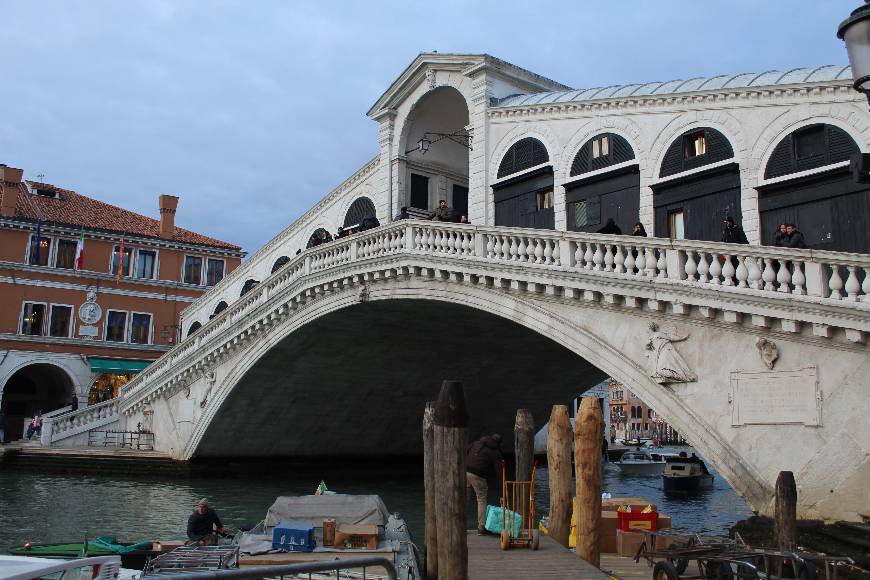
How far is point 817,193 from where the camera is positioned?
39.6 feet

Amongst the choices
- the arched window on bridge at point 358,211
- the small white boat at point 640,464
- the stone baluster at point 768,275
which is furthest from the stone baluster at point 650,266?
the small white boat at point 640,464

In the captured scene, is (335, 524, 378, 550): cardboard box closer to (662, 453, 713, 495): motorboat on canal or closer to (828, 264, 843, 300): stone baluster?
(828, 264, 843, 300): stone baluster

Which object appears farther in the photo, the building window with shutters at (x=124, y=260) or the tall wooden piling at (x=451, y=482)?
the building window with shutters at (x=124, y=260)

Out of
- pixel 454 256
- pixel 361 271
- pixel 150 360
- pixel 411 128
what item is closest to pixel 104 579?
pixel 454 256

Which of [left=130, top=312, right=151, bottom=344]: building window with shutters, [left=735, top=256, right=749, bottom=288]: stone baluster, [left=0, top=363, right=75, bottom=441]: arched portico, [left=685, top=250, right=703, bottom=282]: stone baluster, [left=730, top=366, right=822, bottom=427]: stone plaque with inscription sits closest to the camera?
[left=730, top=366, right=822, bottom=427]: stone plaque with inscription

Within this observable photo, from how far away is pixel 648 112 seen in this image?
1455cm

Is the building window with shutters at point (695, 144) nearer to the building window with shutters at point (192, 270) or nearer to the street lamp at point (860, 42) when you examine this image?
the street lamp at point (860, 42)

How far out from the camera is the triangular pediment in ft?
58.0

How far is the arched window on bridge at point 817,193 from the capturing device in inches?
458

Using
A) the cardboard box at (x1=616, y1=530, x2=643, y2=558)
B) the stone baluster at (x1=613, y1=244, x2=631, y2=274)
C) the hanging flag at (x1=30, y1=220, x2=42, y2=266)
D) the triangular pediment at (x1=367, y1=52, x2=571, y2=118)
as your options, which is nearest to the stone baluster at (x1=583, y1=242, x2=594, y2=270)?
the stone baluster at (x1=613, y1=244, x2=631, y2=274)

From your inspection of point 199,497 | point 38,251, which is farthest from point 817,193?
point 38,251

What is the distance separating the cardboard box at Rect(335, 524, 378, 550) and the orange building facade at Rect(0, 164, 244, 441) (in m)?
22.7

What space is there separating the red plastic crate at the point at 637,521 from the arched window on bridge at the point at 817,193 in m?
5.41

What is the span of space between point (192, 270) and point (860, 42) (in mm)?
29904
